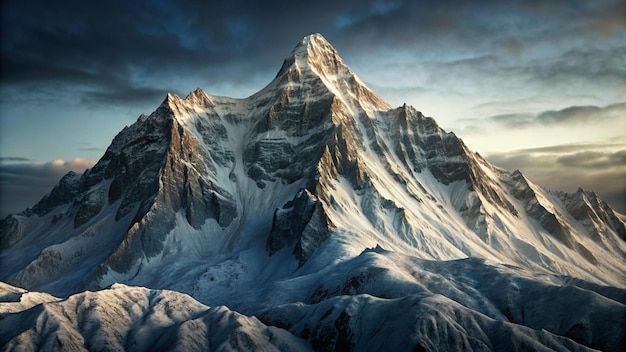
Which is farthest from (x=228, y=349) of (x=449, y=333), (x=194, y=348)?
(x=449, y=333)

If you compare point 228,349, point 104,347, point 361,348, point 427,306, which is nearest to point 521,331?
point 427,306

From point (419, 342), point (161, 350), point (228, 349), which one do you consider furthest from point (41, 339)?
point (419, 342)

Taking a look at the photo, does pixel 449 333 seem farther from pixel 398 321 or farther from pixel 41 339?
pixel 41 339

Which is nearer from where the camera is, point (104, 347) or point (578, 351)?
point (578, 351)

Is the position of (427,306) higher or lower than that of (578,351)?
higher

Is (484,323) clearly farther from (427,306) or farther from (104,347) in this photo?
(104,347)

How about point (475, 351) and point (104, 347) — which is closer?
point (475, 351)

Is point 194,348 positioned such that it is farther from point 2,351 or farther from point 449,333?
point 449,333
